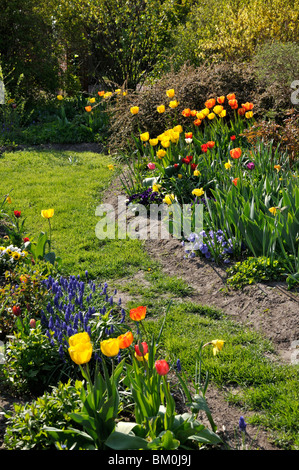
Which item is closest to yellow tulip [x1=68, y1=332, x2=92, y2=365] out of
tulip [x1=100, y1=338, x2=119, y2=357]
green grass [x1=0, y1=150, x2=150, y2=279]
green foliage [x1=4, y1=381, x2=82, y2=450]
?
tulip [x1=100, y1=338, x2=119, y2=357]

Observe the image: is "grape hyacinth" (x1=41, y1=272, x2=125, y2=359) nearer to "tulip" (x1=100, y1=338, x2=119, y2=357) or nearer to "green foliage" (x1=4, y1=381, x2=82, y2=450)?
"green foliage" (x1=4, y1=381, x2=82, y2=450)

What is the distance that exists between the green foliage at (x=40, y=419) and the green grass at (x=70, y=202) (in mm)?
2008

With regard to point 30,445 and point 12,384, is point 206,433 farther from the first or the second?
point 12,384

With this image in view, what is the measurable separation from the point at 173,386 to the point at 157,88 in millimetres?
5780

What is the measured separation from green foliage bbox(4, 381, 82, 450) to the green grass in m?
2.01

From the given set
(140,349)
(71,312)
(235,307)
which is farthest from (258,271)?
(140,349)

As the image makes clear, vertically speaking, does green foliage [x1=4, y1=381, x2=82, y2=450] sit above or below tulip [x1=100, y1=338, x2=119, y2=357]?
below

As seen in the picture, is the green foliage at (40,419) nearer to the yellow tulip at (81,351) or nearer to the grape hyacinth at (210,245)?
the yellow tulip at (81,351)

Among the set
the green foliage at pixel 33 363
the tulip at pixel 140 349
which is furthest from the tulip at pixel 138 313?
the green foliage at pixel 33 363

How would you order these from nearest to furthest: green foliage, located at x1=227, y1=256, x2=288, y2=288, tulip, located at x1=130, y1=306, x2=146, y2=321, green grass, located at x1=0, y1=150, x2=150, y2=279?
tulip, located at x1=130, y1=306, x2=146, y2=321 < green foliage, located at x1=227, y1=256, x2=288, y2=288 < green grass, located at x1=0, y1=150, x2=150, y2=279

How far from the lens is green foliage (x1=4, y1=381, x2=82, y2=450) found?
2.19 m

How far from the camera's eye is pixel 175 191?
552 cm

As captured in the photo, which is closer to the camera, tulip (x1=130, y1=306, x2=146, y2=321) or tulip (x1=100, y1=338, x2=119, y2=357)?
tulip (x1=100, y1=338, x2=119, y2=357)

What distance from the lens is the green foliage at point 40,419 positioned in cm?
219
